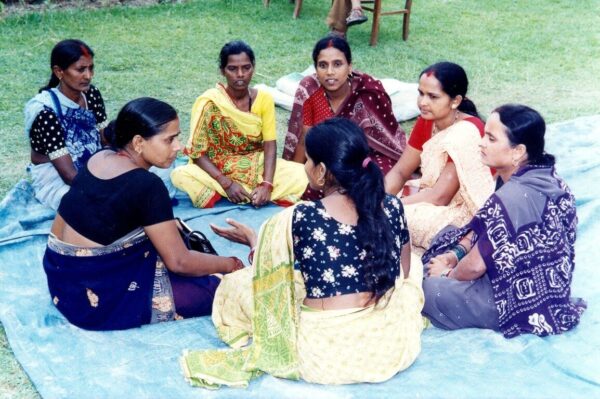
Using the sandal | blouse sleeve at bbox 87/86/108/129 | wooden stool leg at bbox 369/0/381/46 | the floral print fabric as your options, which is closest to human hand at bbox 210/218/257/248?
the floral print fabric

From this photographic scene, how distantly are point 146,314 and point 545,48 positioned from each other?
25.4 feet

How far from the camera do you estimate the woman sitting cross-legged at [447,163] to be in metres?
4.15

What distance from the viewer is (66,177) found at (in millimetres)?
4750

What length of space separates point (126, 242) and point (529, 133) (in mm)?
1990

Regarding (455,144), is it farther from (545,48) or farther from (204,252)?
→ (545,48)

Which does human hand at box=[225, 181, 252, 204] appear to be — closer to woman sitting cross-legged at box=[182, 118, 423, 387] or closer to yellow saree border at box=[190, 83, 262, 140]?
yellow saree border at box=[190, 83, 262, 140]

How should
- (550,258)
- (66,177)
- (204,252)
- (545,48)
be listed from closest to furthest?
(550,258) → (204,252) → (66,177) → (545,48)

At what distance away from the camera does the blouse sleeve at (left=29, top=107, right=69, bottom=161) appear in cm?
470

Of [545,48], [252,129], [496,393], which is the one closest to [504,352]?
[496,393]

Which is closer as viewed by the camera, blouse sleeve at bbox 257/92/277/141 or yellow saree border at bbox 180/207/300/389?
yellow saree border at bbox 180/207/300/389

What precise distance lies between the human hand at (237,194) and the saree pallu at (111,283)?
5.41ft

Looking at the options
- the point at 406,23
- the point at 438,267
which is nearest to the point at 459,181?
the point at 438,267

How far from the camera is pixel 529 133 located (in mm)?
3355

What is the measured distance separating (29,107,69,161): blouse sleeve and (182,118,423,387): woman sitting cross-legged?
7.16 feet
